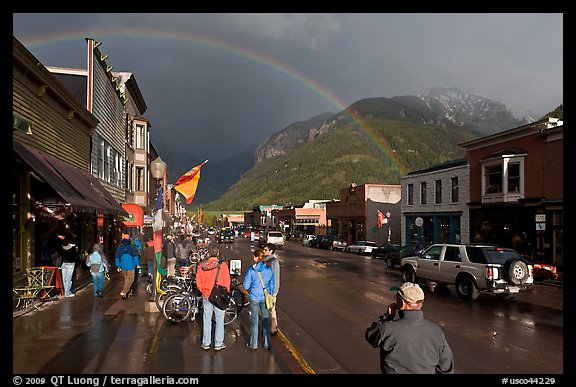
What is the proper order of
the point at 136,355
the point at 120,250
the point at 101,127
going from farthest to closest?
the point at 101,127
the point at 120,250
the point at 136,355

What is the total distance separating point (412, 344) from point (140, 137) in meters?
34.8

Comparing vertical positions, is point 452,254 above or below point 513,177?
below

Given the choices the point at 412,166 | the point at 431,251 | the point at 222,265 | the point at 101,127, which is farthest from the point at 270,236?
the point at 412,166

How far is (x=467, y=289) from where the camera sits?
1362cm

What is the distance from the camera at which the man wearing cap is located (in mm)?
3697

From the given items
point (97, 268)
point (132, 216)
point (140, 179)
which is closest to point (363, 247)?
point (140, 179)

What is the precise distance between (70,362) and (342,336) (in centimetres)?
503

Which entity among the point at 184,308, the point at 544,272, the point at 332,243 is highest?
the point at 184,308

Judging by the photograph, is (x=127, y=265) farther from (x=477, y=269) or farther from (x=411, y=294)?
(x=411, y=294)

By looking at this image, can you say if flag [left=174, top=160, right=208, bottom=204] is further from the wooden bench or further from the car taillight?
the car taillight

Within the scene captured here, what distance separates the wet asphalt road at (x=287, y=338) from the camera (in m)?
6.79

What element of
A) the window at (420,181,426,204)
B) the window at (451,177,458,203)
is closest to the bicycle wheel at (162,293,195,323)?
the window at (451,177,458,203)
